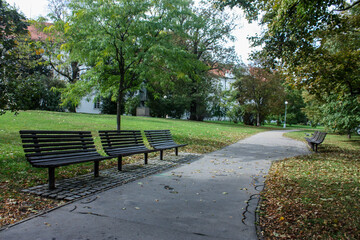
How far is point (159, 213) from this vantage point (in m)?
3.85

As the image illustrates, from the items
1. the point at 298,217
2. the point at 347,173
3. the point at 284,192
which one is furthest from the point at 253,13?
the point at 298,217

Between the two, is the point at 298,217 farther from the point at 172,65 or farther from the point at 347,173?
the point at 172,65

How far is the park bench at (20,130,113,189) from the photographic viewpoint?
456 centimetres

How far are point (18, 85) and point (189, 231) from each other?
20.8ft

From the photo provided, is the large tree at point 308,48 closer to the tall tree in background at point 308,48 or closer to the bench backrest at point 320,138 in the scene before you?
the tall tree in background at point 308,48

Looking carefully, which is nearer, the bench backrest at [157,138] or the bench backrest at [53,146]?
the bench backrest at [53,146]

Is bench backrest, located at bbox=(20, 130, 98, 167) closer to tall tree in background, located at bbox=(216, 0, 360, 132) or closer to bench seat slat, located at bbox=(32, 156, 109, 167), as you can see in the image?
bench seat slat, located at bbox=(32, 156, 109, 167)

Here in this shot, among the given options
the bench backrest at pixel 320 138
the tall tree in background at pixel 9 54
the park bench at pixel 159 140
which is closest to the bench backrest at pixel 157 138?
the park bench at pixel 159 140

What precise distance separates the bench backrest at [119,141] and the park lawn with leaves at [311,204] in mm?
3528

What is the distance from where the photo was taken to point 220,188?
5.32 meters

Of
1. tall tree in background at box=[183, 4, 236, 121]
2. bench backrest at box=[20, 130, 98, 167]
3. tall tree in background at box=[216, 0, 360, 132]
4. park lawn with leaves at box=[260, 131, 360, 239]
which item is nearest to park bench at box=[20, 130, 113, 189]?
bench backrest at box=[20, 130, 98, 167]

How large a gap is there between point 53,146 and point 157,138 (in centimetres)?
406

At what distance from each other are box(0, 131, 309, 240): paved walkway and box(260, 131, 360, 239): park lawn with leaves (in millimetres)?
281

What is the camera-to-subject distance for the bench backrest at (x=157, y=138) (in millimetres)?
8344
